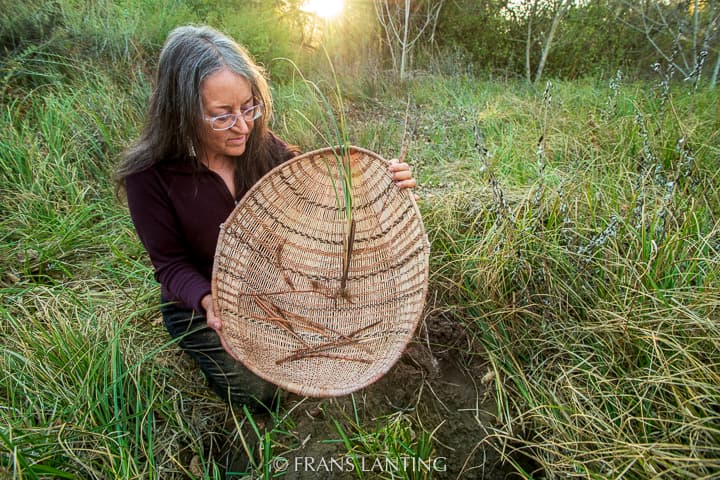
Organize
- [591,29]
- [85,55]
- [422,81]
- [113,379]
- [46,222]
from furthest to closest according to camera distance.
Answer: [591,29]
[422,81]
[85,55]
[46,222]
[113,379]

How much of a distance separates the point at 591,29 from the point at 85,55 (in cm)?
559

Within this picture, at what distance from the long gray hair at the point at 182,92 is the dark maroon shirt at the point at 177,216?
45 millimetres

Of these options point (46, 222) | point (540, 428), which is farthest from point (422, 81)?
point (540, 428)

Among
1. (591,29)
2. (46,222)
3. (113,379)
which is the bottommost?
(113,379)

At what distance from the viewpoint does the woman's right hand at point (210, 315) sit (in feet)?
3.87

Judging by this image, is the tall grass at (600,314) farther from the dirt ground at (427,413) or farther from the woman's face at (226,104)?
the woman's face at (226,104)

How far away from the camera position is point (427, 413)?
4.34 ft

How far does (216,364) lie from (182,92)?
2.91 ft

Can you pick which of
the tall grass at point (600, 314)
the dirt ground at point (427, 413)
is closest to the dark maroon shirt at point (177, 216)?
the dirt ground at point (427, 413)

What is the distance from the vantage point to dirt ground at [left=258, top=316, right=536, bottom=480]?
46.8 inches

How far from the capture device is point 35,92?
9.38 ft

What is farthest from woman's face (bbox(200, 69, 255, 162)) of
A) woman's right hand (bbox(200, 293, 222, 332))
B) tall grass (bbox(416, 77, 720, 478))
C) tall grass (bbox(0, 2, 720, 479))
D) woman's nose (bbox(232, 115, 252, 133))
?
tall grass (bbox(416, 77, 720, 478))

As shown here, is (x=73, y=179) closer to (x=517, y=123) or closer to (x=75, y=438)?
(x=75, y=438)

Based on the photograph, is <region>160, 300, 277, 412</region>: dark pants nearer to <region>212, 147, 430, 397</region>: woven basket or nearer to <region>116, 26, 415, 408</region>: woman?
<region>116, 26, 415, 408</region>: woman
